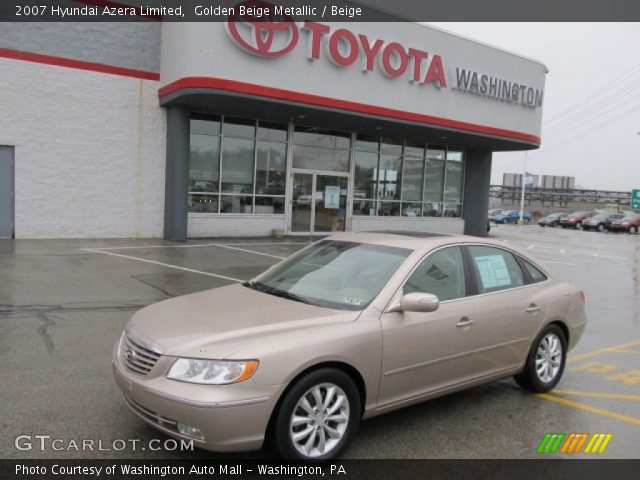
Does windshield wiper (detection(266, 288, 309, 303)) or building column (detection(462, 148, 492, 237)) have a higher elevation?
building column (detection(462, 148, 492, 237))

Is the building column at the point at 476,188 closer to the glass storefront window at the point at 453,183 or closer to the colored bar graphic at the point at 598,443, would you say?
the glass storefront window at the point at 453,183

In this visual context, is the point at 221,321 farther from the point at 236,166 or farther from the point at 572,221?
the point at 572,221

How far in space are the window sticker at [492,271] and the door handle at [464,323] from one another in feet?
1.60

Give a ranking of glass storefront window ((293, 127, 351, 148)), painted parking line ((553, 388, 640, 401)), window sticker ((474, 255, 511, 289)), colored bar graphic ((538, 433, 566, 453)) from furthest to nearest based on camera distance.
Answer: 1. glass storefront window ((293, 127, 351, 148))
2. painted parking line ((553, 388, 640, 401))
3. window sticker ((474, 255, 511, 289))
4. colored bar graphic ((538, 433, 566, 453))

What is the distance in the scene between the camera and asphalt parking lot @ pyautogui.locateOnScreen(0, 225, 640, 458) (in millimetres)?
4012

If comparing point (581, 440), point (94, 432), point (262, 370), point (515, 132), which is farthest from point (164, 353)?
point (515, 132)

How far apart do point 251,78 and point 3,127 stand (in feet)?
20.8

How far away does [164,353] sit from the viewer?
3.49 metres

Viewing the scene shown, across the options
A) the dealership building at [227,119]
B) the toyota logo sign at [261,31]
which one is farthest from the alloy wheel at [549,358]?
the toyota logo sign at [261,31]

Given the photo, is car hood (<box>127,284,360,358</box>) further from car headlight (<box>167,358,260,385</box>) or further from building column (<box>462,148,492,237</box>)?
building column (<box>462,148,492,237</box>)

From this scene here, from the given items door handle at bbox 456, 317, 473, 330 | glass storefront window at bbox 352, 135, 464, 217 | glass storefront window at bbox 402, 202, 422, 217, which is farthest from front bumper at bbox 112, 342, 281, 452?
glass storefront window at bbox 402, 202, 422, 217

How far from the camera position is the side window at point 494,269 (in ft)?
16.2

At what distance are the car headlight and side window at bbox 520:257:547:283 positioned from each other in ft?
10.5

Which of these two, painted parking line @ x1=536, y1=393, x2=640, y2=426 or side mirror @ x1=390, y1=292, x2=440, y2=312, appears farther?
painted parking line @ x1=536, y1=393, x2=640, y2=426
